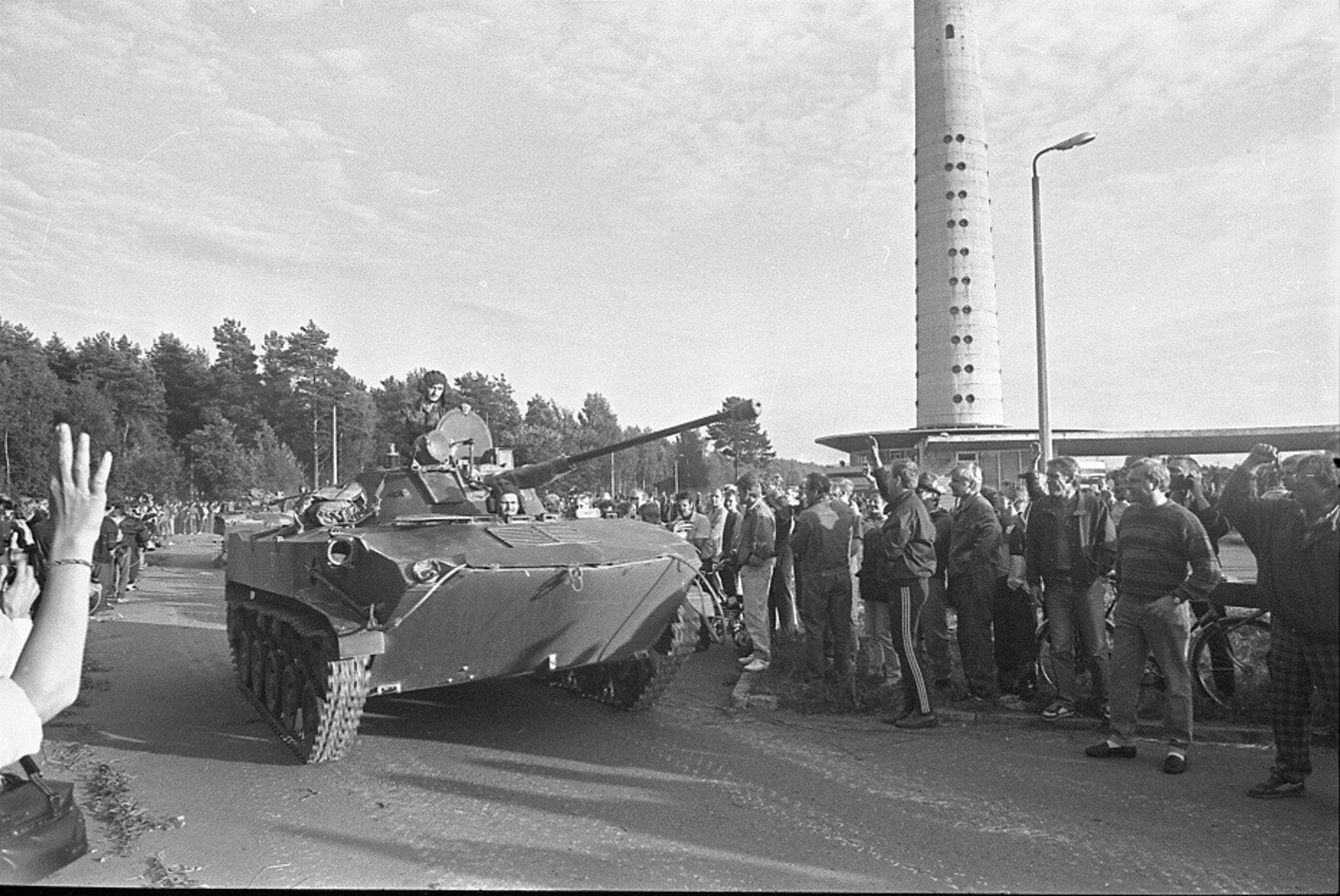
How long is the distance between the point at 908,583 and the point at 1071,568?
3.35ft

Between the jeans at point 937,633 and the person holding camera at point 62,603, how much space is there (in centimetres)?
579

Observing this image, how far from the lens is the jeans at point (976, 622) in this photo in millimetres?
6715

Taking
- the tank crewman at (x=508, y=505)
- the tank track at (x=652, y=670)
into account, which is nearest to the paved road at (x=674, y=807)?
the tank track at (x=652, y=670)

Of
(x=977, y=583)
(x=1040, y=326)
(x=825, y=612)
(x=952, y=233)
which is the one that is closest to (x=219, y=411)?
(x=825, y=612)

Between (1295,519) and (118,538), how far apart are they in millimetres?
14561

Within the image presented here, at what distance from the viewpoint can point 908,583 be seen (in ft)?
20.1

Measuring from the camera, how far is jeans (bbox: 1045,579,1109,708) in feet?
19.9

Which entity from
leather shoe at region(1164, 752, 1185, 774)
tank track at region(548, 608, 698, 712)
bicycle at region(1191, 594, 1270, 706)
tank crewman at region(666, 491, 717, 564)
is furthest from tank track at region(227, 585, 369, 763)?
bicycle at region(1191, 594, 1270, 706)

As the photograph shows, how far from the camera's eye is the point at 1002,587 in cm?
686

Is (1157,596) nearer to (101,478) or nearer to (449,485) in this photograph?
(449,485)

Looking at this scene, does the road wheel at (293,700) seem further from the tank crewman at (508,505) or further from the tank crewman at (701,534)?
the tank crewman at (701,534)

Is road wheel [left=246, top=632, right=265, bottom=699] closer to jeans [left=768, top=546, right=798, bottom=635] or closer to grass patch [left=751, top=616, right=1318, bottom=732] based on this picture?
grass patch [left=751, top=616, right=1318, bottom=732]

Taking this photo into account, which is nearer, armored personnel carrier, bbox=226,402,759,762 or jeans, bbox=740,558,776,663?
armored personnel carrier, bbox=226,402,759,762

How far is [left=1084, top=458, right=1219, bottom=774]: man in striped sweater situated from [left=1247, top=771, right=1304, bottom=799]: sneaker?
1.53 feet
